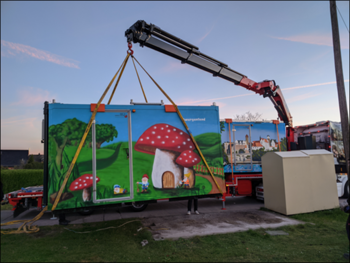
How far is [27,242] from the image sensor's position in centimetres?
532

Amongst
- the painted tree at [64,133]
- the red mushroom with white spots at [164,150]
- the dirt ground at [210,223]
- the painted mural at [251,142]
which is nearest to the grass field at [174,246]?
the dirt ground at [210,223]

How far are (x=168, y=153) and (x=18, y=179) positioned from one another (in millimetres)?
9076

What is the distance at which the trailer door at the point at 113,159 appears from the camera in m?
5.78

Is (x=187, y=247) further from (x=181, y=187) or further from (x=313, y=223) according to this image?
(x=313, y=223)

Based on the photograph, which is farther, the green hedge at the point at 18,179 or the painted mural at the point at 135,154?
the green hedge at the point at 18,179

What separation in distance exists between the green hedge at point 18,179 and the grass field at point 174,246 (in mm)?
6332

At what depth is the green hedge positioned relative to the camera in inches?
448

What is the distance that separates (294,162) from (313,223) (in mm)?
1914

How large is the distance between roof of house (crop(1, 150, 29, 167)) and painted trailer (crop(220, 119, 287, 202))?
30.7 metres

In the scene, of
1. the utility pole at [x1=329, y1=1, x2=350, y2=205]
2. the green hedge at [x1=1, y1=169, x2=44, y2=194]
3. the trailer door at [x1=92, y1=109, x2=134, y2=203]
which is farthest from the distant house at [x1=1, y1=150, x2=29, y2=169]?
the utility pole at [x1=329, y1=1, x2=350, y2=205]

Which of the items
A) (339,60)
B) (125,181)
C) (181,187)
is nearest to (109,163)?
(125,181)

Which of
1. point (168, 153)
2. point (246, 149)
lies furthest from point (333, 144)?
point (168, 153)

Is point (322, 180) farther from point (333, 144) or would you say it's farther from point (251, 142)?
point (333, 144)

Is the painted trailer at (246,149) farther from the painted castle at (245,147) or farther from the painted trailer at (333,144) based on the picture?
the painted trailer at (333,144)
